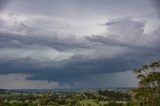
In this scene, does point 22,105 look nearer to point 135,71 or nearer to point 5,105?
point 5,105

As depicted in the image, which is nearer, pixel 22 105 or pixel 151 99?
pixel 151 99

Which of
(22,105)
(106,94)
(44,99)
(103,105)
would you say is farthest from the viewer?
(106,94)

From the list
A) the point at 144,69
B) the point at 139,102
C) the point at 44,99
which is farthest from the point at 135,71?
the point at 44,99

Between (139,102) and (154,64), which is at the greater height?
(154,64)

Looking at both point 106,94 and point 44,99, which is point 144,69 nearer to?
point 44,99

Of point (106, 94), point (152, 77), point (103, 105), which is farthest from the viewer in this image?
point (106, 94)

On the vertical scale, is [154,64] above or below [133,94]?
above

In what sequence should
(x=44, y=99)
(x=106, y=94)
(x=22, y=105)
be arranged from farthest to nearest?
(x=106, y=94) < (x=22, y=105) < (x=44, y=99)

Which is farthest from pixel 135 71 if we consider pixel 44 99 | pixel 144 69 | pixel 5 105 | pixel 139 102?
pixel 5 105

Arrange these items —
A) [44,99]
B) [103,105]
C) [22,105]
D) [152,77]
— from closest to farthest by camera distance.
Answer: [152,77] < [44,99] < [22,105] < [103,105]
